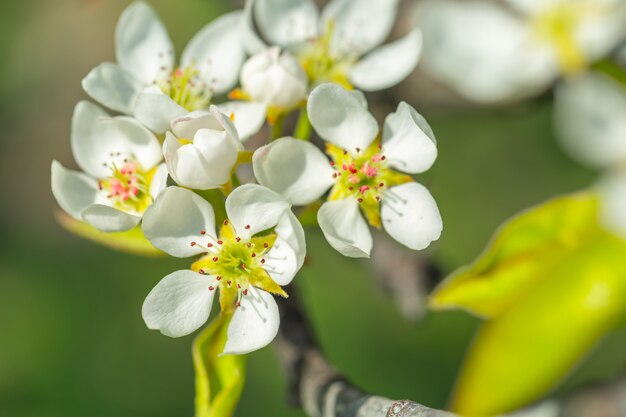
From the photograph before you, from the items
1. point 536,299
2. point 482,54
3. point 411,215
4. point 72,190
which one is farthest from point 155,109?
point 482,54

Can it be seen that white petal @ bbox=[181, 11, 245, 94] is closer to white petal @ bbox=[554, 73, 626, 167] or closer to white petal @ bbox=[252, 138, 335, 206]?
white petal @ bbox=[252, 138, 335, 206]

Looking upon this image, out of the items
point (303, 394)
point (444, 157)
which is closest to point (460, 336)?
point (444, 157)

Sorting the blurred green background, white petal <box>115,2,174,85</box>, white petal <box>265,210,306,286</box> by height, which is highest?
white petal <box>115,2,174,85</box>

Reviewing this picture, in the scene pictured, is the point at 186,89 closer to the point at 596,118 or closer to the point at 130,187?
the point at 130,187

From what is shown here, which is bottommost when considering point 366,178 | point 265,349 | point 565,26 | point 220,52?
point 265,349

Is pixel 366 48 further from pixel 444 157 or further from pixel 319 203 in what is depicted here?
pixel 444 157

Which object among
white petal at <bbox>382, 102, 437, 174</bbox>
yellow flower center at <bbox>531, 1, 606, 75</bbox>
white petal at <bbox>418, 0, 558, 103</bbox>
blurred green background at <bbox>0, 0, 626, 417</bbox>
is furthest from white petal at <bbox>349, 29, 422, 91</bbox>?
blurred green background at <bbox>0, 0, 626, 417</bbox>
